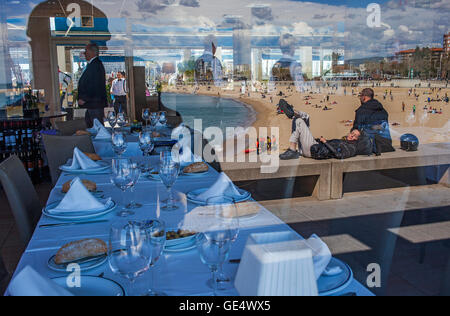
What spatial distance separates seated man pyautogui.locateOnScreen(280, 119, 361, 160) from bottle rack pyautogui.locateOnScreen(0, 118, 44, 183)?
272 centimetres

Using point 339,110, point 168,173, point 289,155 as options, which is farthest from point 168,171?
point 339,110

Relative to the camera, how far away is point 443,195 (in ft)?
13.8

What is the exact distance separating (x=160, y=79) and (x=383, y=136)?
232 inches

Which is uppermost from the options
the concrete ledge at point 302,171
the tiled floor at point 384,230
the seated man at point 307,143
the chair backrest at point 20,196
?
the chair backrest at point 20,196

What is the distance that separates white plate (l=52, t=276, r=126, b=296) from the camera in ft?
2.57

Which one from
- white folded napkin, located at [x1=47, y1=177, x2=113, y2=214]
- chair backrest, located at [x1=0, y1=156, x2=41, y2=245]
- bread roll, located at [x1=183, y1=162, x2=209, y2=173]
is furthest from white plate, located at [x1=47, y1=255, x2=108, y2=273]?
bread roll, located at [x1=183, y1=162, x2=209, y2=173]

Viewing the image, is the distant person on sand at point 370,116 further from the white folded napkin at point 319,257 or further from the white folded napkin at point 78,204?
the white folded napkin at point 319,257

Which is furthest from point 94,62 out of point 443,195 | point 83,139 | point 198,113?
point 198,113

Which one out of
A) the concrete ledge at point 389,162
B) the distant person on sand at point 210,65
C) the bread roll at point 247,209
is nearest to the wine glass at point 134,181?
the bread roll at point 247,209

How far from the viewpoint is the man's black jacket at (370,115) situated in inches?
207

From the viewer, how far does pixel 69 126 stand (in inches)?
154

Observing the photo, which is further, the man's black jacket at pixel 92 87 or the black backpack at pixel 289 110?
the black backpack at pixel 289 110

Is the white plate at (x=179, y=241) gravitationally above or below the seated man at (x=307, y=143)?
above

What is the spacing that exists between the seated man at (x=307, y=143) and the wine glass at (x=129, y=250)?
3.78 meters
